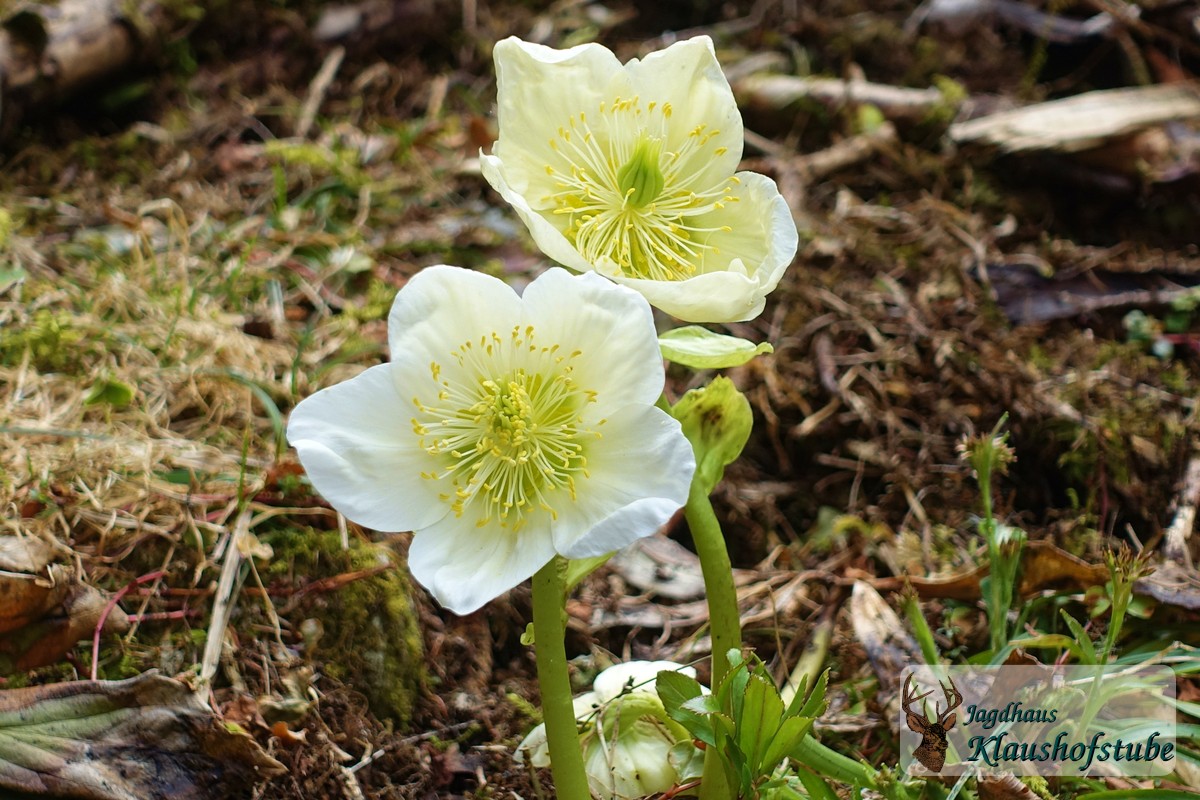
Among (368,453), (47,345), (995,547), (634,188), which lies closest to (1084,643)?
(995,547)

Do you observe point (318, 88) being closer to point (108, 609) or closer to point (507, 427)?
point (108, 609)

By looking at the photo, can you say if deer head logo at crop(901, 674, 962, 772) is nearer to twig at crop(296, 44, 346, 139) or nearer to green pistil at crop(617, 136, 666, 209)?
green pistil at crop(617, 136, 666, 209)

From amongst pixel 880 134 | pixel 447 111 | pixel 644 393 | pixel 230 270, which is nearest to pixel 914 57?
pixel 880 134

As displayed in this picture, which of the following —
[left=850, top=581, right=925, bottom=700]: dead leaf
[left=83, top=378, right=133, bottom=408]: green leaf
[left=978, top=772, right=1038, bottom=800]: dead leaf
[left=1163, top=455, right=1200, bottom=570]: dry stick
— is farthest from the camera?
[left=83, top=378, right=133, bottom=408]: green leaf

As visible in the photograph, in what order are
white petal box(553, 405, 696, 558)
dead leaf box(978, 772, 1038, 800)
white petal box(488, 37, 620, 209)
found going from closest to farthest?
white petal box(553, 405, 696, 558)
dead leaf box(978, 772, 1038, 800)
white petal box(488, 37, 620, 209)

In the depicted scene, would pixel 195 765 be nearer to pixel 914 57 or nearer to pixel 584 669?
pixel 584 669

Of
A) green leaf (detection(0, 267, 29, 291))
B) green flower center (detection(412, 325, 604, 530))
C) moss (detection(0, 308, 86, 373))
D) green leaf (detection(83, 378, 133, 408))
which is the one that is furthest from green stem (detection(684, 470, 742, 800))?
green leaf (detection(0, 267, 29, 291))

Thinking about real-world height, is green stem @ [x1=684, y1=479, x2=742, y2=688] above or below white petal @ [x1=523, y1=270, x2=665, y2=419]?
below
